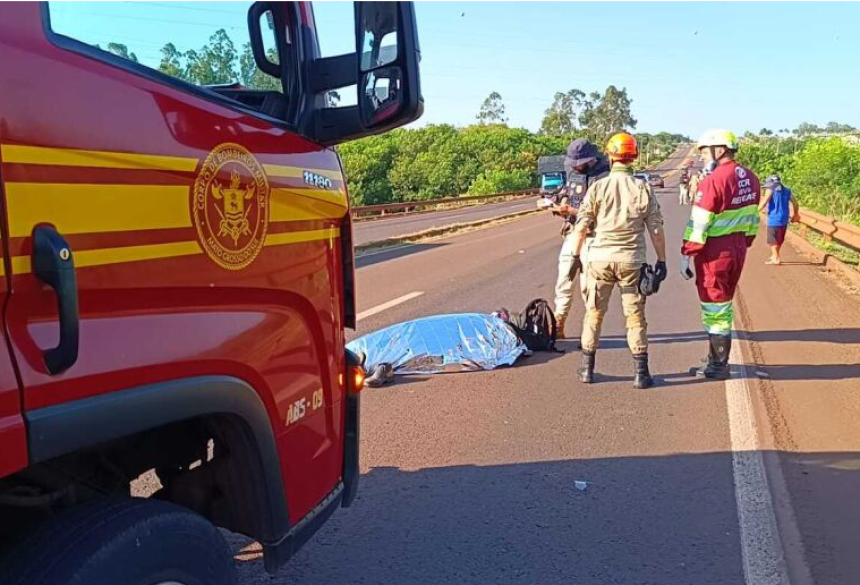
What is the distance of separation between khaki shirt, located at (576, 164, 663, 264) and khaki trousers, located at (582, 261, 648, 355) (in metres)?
0.08

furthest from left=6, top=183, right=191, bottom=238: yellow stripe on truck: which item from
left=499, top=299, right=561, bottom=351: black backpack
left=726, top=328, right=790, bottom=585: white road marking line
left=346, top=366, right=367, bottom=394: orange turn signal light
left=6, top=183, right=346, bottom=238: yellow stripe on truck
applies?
left=499, top=299, right=561, bottom=351: black backpack

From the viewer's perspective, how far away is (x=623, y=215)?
5934mm

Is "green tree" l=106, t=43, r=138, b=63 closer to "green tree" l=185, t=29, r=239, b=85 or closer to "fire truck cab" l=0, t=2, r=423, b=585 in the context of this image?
"fire truck cab" l=0, t=2, r=423, b=585

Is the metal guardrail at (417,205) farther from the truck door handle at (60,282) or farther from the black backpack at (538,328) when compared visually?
the truck door handle at (60,282)

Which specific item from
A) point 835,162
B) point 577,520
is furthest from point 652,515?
point 835,162

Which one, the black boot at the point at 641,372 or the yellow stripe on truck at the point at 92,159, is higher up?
the yellow stripe on truck at the point at 92,159

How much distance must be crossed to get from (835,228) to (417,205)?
27.9 m

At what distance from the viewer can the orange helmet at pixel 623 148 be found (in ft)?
19.2

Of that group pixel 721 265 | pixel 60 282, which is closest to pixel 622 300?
pixel 721 265

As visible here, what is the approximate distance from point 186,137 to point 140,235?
307 mm

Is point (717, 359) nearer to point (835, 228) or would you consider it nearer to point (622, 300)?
point (622, 300)

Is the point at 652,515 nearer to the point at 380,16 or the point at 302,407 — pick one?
the point at 302,407

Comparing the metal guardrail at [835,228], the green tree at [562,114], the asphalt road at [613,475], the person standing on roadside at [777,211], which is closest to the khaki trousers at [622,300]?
A: the asphalt road at [613,475]

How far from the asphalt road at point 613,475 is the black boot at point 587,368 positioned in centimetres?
13
